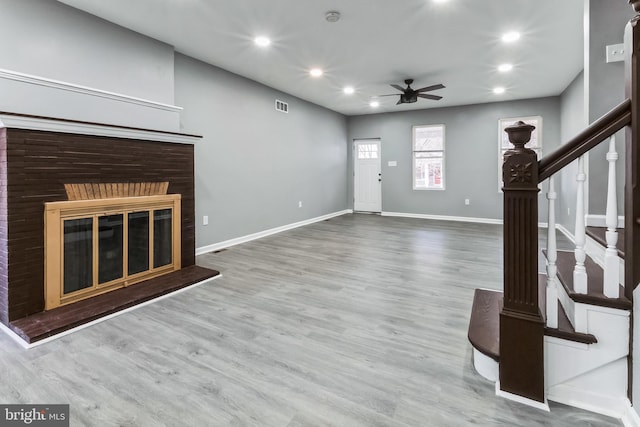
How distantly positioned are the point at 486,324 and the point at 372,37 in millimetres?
3208

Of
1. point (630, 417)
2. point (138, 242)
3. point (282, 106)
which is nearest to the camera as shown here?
point (630, 417)

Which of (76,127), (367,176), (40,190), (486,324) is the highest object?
(367,176)

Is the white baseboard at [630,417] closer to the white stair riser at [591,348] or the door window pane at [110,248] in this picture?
the white stair riser at [591,348]

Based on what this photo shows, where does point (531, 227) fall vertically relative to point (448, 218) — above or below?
above

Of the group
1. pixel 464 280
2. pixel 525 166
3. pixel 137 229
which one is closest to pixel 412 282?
pixel 464 280

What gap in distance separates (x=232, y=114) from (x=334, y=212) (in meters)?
4.00

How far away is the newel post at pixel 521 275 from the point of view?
1450 mm

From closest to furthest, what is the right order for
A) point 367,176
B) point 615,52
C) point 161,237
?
point 615,52 → point 161,237 → point 367,176

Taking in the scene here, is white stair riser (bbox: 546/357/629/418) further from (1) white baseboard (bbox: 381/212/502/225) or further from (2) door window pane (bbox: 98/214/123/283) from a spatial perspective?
(1) white baseboard (bbox: 381/212/502/225)

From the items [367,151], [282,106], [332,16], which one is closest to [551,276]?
[332,16]

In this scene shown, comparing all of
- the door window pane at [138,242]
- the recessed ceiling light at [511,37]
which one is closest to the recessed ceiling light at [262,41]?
the door window pane at [138,242]

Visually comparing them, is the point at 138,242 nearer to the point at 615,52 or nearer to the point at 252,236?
the point at 252,236

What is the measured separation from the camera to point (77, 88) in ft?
9.61

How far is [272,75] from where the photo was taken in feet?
16.4
